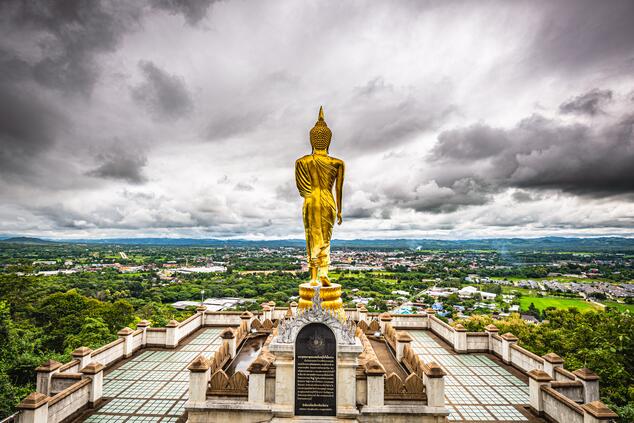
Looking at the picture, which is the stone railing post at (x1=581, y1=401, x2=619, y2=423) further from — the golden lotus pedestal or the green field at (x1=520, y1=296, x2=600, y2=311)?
the green field at (x1=520, y1=296, x2=600, y2=311)

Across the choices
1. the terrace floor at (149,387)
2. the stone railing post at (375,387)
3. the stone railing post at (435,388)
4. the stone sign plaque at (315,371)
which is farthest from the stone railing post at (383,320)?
the terrace floor at (149,387)

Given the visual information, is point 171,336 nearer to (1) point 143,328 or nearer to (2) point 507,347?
(1) point 143,328

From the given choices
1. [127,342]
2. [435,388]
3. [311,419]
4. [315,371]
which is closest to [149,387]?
[127,342]

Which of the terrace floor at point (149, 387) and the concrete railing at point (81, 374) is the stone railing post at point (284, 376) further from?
the concrete railing at point (81, 374)

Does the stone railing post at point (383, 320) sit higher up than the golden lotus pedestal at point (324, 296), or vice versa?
the golden lotus pedestal at point (324, 296)

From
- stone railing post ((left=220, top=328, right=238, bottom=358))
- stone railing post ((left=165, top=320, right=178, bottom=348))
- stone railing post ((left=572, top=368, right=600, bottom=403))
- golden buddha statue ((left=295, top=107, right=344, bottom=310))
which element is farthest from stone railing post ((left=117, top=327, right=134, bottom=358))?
stone railing post ((left=572, top=368, right=600, bottom=403))

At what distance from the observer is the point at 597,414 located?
7.29 metres

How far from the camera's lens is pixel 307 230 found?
41.3 feet

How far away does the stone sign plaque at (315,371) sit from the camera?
8.51m

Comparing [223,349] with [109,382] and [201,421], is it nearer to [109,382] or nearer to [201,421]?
[201,421]

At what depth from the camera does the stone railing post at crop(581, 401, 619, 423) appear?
286 inches

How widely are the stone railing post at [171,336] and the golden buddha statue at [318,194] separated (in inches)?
288

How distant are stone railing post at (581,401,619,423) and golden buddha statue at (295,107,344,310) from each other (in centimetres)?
764

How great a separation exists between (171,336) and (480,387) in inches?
493
